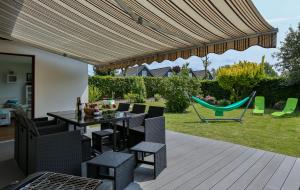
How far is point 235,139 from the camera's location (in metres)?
8.30

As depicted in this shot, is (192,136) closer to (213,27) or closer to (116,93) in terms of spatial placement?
(213,27)

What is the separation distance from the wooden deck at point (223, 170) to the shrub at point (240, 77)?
13.4 meters

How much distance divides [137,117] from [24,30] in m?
4.10

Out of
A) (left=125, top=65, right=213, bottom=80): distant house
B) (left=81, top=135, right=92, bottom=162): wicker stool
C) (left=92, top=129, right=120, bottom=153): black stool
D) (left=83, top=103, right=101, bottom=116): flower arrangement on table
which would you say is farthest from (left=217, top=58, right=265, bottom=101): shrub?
(left=125, top=65, right=213, bottom=80): distant house

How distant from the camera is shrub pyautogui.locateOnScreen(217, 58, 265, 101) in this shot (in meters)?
19.0

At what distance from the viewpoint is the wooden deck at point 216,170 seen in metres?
4.48

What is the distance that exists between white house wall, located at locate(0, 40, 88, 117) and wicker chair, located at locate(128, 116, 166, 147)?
466 cm

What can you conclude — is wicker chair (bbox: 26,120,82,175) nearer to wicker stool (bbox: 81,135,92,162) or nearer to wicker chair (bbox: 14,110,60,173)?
wicker chair (bbox: 14,110,60,173)

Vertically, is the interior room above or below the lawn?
above

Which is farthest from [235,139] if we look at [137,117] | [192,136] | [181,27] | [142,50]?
[181,27]

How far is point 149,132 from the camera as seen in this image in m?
5.84

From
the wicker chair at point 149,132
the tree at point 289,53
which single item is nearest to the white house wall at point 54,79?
the wicker chair at point 149,132

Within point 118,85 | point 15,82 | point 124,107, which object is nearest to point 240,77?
point 118,85

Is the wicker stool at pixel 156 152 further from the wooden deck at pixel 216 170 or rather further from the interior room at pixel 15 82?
the interior room at pixel 15 82
